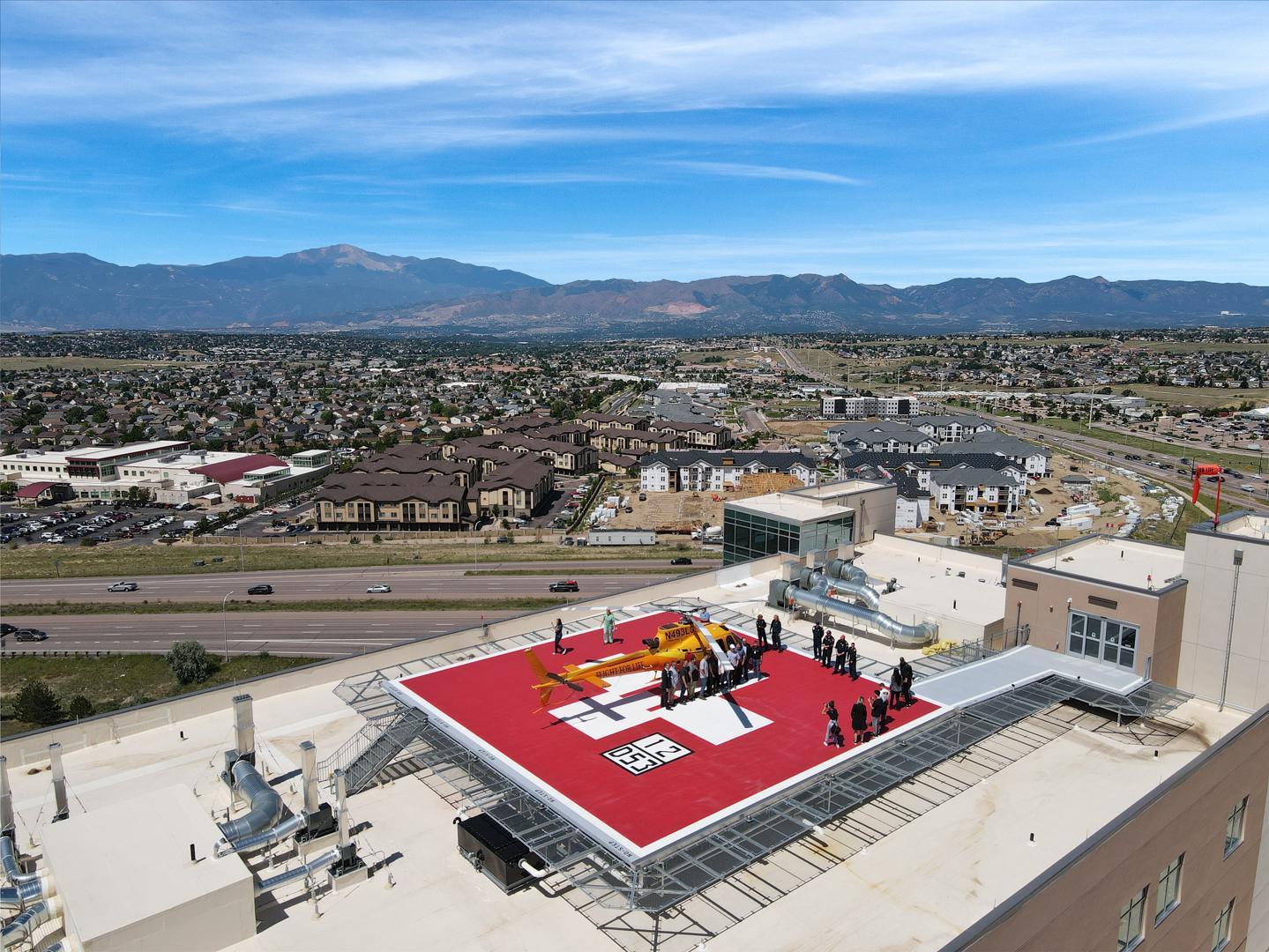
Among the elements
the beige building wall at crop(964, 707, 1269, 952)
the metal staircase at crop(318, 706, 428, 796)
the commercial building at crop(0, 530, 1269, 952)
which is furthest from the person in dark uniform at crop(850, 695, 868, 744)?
the metal staircase at crop(318, 706, 428, 796)

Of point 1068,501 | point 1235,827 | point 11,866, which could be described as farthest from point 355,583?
point 1068,501

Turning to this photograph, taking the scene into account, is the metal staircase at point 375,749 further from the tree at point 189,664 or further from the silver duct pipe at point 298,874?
the tree at point 189,664

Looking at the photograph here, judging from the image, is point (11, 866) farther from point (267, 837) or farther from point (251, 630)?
point (251, 630)

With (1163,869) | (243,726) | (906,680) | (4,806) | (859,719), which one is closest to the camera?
(4,806)

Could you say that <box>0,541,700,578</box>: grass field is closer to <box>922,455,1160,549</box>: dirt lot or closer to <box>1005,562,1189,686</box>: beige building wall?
<box>922,455,1160,549</box>: dirt lot

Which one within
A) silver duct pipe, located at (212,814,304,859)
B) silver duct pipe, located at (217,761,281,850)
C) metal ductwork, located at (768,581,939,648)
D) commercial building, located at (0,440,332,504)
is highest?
metal ductwork, located at (768,581,939,648)

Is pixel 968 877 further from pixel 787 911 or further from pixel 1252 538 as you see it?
pixel 1252 538

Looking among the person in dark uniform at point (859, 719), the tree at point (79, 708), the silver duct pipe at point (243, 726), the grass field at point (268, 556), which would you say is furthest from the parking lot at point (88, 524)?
the person in dark uniform at point (859, 719)
